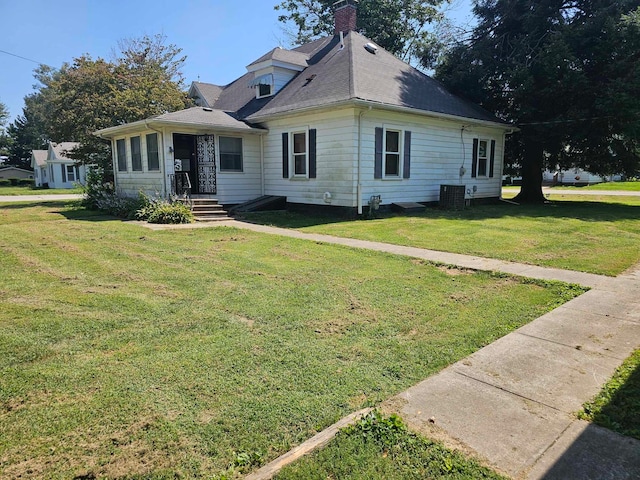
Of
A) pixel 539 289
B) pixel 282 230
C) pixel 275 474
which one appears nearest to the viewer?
pixel 275 474

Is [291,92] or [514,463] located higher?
[291,92]

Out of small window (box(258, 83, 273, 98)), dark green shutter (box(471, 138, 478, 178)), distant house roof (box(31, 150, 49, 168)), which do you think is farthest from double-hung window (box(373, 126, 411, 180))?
distant house roof (box(31, 150, 49, 168))

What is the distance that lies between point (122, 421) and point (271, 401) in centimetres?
87

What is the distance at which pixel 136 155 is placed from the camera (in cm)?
1529

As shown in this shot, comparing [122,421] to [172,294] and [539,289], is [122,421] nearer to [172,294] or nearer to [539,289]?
[172,294]

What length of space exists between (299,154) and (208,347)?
10.8 metres

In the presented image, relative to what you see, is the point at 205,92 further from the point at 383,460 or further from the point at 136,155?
the point at 383,460

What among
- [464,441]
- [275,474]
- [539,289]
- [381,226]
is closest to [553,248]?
[539,289]

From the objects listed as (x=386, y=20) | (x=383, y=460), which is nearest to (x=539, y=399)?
(x=383, y=460)

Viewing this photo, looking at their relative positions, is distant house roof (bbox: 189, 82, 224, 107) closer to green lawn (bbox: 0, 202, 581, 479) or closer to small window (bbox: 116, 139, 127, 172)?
small window (bbox: 116, 139, 127, 172)

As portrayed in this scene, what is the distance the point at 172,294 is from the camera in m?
4.84

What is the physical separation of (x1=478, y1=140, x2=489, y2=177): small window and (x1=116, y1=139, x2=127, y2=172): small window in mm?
13919

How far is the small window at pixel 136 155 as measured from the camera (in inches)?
594

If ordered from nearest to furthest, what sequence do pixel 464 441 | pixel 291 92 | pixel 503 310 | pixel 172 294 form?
pixel 464 441 → pixel 503 310 → pixel 172 294 → pixel 291 92
